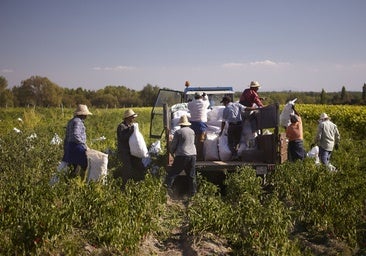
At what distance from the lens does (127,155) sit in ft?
25.9

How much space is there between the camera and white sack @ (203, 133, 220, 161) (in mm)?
8039

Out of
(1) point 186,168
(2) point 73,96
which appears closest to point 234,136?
(1) point 186,168

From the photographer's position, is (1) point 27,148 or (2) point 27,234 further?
(1) point 27,148

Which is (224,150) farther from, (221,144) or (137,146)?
(137,146)

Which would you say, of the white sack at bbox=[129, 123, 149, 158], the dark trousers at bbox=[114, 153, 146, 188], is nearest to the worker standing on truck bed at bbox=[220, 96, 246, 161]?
the white sack at bbox=[129, 123, 149, 158]

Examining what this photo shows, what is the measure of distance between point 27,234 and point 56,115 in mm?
26879

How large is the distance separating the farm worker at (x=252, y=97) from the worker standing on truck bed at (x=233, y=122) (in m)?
0.45

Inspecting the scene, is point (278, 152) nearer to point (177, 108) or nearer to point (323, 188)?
point (323, 188)

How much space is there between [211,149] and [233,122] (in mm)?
705

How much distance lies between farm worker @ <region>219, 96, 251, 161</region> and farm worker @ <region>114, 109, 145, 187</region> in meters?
1.82

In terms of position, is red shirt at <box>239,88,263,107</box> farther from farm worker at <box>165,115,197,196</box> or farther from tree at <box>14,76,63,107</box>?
tree at <box>14,76,63,107</box>

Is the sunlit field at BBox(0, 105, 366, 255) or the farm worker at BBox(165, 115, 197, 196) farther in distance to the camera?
the farm worker at BBox(165, 115, 197, 196)

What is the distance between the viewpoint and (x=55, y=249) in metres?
4.11

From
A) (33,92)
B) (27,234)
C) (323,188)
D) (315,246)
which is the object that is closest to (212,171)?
(323,188)
